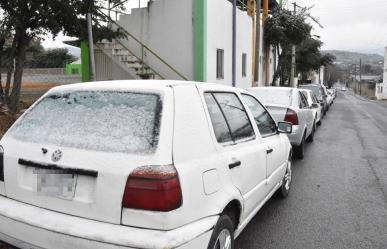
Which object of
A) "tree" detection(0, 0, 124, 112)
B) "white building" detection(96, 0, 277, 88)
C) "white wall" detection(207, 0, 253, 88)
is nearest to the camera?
"tree" detection(0, 0, 124, 112)

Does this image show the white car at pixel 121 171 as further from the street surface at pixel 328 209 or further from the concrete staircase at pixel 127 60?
the concrete staircase at pixel 127 60

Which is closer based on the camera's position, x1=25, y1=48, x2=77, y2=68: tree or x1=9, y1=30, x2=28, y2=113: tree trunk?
x1=9, y1=30, x2=28, y2=113: tree trunk

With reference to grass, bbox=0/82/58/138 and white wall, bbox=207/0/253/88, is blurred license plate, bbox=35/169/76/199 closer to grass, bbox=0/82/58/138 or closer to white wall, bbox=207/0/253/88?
grass, bbox=0/82/58/138

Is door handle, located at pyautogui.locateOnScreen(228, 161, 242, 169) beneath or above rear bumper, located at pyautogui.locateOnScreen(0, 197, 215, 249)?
above

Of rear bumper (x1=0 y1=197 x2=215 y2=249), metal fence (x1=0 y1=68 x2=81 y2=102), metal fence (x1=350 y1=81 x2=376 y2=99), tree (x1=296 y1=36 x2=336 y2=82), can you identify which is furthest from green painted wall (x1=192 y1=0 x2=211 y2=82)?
metal fence (x1=350 y1=81 x2=376 y2=99)

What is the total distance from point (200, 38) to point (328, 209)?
33.7 feet

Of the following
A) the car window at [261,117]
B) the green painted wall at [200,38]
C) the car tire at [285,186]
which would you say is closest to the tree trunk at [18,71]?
the green painted wall at [200,38]

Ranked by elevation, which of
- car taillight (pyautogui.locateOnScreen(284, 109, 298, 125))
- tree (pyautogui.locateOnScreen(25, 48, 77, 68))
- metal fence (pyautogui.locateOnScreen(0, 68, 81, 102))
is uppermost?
tree (pyautogui.locateOnScreen(25, 48, 77, 68))

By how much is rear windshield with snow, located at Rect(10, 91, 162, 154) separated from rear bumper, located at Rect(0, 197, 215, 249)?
489 millimetres

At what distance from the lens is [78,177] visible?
9.19 feet

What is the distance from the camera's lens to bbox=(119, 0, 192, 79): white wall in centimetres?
1516

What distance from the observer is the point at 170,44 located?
612 inches

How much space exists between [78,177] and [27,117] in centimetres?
95

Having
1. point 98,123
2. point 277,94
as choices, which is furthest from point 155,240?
point 277,94
